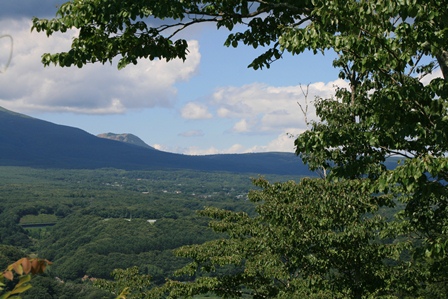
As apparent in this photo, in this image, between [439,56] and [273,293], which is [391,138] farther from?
[273,293]

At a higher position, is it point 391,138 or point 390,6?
point 390,6

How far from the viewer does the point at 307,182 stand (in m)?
17.3

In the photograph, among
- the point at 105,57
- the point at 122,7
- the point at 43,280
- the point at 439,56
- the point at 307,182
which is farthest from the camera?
the point at 43,280

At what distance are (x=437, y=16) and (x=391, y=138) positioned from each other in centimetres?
312

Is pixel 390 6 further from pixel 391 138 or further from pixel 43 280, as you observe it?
pixel 43 280

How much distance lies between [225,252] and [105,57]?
12831 millimetres

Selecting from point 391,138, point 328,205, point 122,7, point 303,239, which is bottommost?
point 303,239

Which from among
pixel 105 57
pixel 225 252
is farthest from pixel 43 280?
pixel 105 57

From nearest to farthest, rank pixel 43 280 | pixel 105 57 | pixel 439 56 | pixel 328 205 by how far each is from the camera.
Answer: pixel 439 56 → pixel 105 57 → pixel 328 205 → pixel 43 280

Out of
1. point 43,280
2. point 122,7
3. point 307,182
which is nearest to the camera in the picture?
point 122,7

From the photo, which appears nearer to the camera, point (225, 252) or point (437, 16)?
point (437, 16)

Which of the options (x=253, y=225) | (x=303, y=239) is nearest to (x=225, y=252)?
(x=253, y=225)

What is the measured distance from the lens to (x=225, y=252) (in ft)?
69.9

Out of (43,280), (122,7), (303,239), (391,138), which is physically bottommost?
(43,280)
